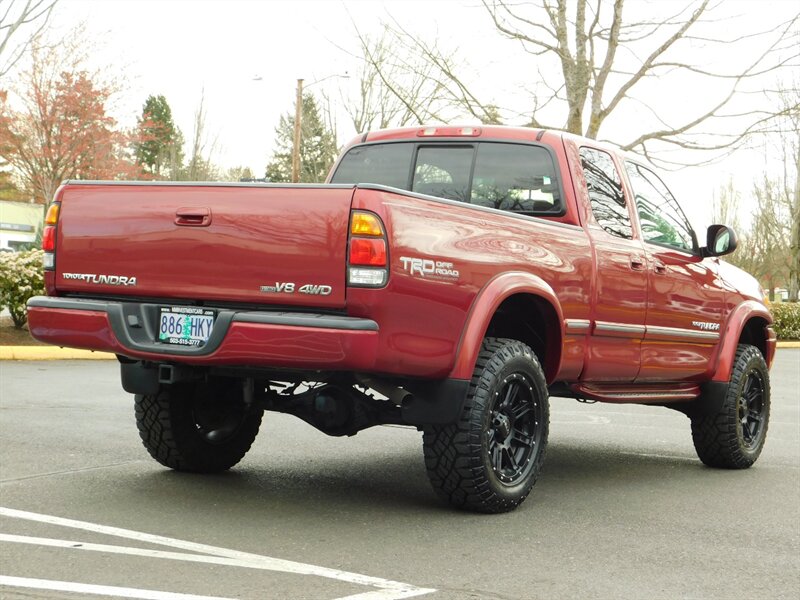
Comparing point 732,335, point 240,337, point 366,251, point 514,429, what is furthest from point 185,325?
point 732,335

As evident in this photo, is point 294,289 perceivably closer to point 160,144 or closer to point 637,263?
point 637,263

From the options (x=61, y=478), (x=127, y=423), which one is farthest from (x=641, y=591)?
(x=127, y=423)

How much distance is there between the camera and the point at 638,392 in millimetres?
7102

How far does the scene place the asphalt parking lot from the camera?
13.8 ft

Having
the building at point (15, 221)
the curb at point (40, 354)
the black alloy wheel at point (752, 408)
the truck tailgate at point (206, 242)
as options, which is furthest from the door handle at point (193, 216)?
the building at point (15, 221)

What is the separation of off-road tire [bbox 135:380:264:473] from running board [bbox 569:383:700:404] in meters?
1.90

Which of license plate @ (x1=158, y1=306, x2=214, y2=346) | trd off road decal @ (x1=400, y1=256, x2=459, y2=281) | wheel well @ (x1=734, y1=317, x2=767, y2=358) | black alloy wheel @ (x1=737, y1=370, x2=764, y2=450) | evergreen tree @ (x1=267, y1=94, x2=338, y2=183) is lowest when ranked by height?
black alloy wheel @ (x1=737, y1=370, x2=764, y2=450)

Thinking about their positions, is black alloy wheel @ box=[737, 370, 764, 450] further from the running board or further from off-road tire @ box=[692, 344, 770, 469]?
the running board

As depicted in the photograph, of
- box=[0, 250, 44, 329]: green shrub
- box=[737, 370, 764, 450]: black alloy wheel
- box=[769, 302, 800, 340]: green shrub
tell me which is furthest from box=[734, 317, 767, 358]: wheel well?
box=[769, 302, 800, 340]: green shrub

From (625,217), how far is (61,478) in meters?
3.61

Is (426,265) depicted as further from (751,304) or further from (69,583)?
(751,304)

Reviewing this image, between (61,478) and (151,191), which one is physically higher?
(151,191)

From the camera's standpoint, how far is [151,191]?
537 cm

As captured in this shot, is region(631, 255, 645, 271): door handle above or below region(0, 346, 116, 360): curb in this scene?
above
